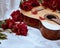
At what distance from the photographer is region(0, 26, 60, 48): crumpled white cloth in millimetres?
847

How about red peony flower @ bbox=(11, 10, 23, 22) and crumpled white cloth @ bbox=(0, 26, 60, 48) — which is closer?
crumpled white cloth @ bbox=(0, 26, 60, 48)

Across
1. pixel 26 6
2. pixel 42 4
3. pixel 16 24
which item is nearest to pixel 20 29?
pixel 16 24

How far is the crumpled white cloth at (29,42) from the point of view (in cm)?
85

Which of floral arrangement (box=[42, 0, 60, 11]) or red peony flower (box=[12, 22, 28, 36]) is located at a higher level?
floral arrangement (box=[42, 0, 60, 11])

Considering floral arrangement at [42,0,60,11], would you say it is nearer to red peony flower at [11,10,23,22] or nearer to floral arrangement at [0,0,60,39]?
floral arrangement at [0,0,60,39]

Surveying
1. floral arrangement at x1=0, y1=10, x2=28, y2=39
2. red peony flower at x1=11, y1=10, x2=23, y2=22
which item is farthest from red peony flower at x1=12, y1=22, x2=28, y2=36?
red peony flower at x1=11, y1=10, x2=23, y2=22

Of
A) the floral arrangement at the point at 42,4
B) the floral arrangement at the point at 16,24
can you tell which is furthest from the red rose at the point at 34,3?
the floral arrangement at the point at 16,24

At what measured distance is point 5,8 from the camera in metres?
1.02

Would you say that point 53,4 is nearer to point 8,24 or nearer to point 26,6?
point 26,6

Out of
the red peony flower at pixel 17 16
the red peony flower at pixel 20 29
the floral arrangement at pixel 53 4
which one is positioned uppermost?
the floral arrangement at pixel 53 4

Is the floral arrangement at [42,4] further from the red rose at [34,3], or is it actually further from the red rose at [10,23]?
the red rose at [10,23]

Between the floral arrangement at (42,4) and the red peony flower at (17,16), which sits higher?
the floral arrangement at (42,4)

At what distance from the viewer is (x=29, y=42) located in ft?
2.87

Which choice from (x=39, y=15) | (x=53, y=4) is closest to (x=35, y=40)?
(x=39, y=15)
